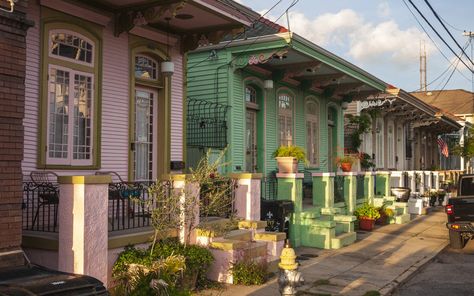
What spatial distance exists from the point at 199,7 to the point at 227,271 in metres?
4.44

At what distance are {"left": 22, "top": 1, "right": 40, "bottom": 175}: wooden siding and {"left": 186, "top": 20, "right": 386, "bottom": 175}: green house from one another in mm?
4677

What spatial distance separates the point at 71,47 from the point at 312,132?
399 inches

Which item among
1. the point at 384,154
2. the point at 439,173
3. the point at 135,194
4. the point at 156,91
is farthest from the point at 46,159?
the point at 439,173

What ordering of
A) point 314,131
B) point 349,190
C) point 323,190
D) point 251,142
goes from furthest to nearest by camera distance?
point 314,131, point 349,190, point 251,142, point 323,190

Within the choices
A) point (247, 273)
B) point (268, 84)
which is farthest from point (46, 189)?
point (268, 84)

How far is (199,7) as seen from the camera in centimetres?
896

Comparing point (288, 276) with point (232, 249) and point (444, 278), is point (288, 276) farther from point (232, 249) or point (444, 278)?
point (444, 278)

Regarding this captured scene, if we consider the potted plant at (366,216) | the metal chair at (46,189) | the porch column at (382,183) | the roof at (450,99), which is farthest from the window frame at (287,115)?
the roof at (450,99)

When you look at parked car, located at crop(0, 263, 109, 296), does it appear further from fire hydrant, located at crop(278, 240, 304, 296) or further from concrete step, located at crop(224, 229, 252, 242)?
concrete step, located at crop(224, 229, 252, 242)

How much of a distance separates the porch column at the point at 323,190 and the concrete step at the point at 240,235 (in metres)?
4.18

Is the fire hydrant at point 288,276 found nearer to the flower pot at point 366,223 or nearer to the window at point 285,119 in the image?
the window at point 285,119

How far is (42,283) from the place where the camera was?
12.3 feet

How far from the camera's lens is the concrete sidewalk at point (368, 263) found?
26.9 ft

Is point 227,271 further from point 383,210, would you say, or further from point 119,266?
point 383,210
